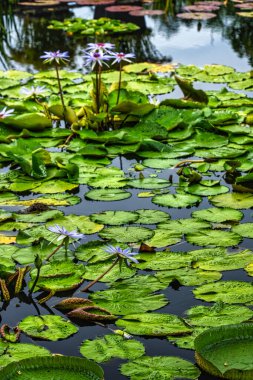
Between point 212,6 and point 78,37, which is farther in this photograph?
point 212,6

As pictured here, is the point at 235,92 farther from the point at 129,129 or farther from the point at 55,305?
the point at 55,305

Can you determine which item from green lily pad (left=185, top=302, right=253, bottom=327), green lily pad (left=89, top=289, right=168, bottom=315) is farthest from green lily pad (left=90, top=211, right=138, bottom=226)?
green lily pad (left=185, top=302, right=253, bottom=327)

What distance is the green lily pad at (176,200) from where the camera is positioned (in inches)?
134

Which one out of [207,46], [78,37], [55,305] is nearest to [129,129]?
[55,305]

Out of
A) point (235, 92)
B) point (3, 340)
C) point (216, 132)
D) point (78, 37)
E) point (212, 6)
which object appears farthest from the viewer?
point (212, 6)

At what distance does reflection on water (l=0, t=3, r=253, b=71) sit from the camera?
6.17m

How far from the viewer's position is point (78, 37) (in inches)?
281

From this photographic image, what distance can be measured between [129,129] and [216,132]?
0.47 metres

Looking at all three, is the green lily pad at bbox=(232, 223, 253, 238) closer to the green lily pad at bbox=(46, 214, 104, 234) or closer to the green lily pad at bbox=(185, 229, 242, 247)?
the green lily pad at bbox=(185, 229, 242, 247)

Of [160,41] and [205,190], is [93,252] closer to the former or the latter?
[205,190]

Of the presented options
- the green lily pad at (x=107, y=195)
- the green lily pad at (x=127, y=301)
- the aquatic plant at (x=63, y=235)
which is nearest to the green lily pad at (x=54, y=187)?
the green lily pad at (x=107, y=195)

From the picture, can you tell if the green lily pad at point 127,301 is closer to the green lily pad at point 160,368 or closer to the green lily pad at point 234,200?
the green lily pad at point 160,368

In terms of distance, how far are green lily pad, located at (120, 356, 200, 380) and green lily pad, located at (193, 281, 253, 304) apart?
15.5 inches

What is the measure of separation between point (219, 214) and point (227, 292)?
67 cm
